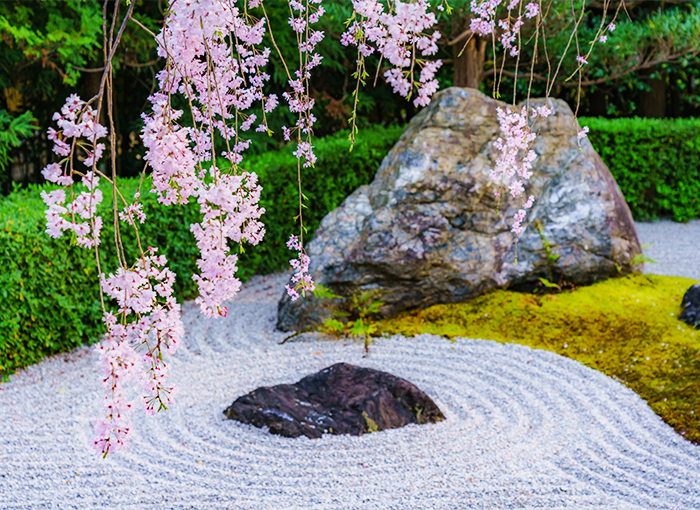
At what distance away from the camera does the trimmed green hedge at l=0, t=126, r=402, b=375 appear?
3.68m

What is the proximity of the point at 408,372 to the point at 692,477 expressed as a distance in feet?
4.96

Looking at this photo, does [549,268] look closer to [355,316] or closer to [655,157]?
[355,316]

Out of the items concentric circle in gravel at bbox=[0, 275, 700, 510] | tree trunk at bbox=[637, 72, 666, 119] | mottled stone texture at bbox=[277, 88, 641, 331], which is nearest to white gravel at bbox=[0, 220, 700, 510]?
concentric circle in gravel at bbox=[0, 275, 700, 510]

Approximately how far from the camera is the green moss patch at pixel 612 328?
3.36 m

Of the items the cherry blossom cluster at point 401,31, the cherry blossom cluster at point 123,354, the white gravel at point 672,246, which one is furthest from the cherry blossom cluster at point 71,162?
the white gravel at point 672,246

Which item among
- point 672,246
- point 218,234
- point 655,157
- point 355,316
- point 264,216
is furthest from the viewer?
point 655,157

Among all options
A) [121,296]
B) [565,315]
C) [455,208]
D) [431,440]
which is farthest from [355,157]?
[121,296]

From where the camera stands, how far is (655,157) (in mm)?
7348

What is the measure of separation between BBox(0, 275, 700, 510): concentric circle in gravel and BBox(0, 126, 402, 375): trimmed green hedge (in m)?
0.25

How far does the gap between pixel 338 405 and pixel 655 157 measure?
5864 millimetres

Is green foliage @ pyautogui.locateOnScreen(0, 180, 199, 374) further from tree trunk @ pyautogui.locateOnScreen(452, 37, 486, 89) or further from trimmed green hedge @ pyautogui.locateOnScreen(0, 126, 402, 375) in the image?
tree trunk @ pyautogui.locateOnScreen(452, 37, 486, 89)

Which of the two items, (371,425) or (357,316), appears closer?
(371,425)

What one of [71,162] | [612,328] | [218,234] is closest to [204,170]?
[218,234]

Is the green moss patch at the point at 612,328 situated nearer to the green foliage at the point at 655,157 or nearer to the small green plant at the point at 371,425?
the small green plant at the point at 371,425
